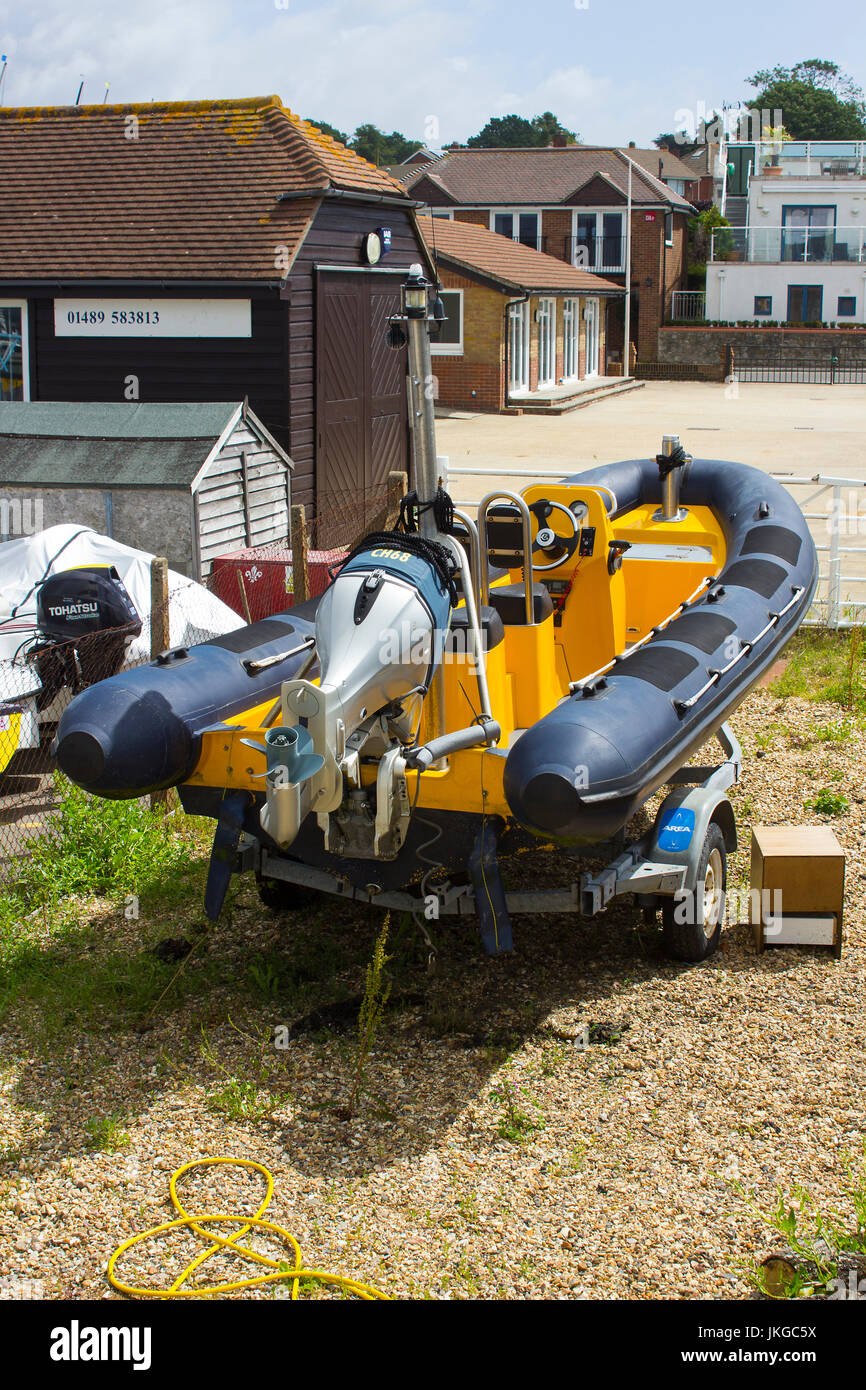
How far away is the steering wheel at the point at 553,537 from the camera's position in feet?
23.0

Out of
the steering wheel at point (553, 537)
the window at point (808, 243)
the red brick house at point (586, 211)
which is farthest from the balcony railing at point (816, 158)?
the steering wheel at point (553, 537)

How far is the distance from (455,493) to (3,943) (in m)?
14.0

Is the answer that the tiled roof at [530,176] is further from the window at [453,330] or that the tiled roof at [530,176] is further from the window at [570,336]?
the window at [453,330]

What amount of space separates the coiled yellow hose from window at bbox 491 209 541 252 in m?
45.6

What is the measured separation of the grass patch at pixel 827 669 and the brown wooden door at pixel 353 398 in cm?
513

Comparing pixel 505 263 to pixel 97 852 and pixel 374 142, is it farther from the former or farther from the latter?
pixel 374 142

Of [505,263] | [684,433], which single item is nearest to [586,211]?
[505,263]

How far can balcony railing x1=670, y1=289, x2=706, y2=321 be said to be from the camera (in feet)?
157

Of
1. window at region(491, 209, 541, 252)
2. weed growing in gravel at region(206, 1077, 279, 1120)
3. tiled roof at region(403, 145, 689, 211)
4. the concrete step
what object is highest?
tiled roof at region(403, 145, 689, 211)

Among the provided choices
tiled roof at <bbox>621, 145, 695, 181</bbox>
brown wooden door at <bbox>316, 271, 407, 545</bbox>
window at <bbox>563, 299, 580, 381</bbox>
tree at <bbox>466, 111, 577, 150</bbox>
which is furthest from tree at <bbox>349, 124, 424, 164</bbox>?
brown wooden door at <bbox>316, 271, 407, 545</bbox>

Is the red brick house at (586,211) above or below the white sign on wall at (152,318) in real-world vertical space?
above

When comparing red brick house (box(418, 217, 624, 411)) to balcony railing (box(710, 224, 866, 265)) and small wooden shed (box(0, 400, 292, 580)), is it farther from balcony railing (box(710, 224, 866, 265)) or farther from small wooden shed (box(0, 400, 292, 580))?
small wooden shed (box(0, 400, 292, 580))

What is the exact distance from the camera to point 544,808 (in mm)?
4887

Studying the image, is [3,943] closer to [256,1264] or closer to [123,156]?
[256,1264]
